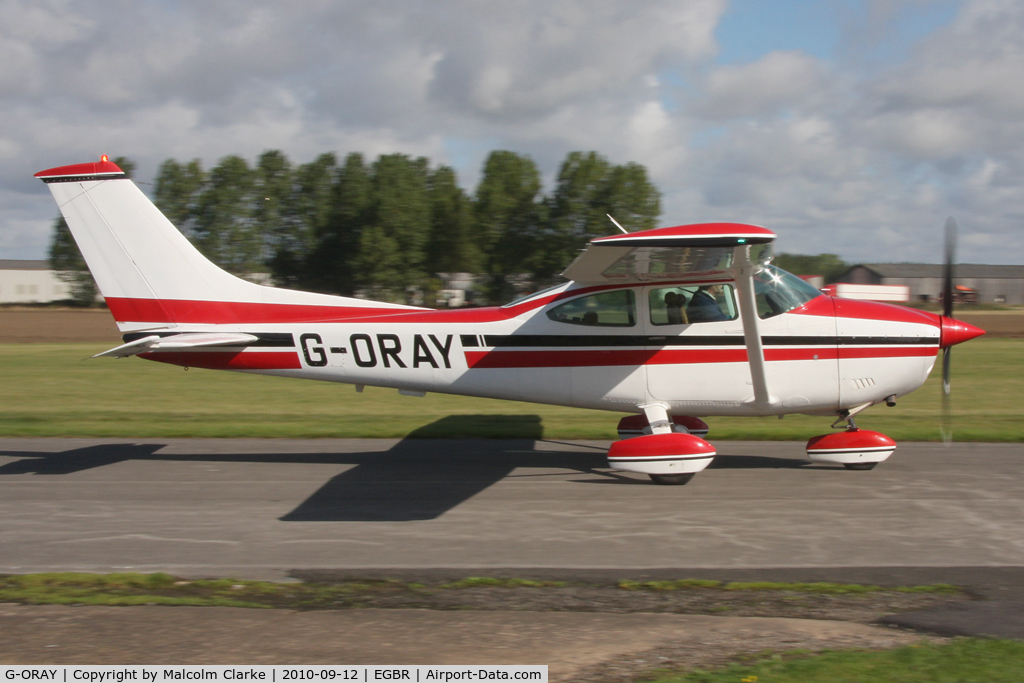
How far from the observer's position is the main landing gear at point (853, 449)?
7.82m

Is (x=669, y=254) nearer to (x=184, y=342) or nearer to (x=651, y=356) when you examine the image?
(x=651, y=356)

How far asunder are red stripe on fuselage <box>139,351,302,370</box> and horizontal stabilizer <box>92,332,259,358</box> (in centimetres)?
18

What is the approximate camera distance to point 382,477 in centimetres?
805

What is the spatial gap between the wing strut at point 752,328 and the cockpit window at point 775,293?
0.14 metres

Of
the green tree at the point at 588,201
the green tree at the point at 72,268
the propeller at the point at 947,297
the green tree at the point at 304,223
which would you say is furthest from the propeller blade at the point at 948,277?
the green tree at the point at 72,268

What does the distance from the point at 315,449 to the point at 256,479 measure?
63.4 inches

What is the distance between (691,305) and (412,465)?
3.56m

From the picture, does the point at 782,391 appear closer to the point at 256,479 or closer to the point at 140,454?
the point at 256,479

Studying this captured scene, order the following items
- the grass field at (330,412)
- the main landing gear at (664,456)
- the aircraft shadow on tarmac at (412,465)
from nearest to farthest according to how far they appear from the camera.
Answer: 1. the aircraft shadow on tarmac at (412,465)
2. the main landing gear at (664,456)
3. the grass field at (330,412)

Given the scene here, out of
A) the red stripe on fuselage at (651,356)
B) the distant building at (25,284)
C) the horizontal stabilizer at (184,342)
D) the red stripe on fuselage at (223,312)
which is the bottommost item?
the red stripe on fuselage at (651,356)

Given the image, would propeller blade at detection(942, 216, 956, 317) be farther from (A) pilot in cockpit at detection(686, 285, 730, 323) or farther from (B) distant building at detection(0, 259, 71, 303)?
(B) distant building at detection(0, 259, 71, 303)

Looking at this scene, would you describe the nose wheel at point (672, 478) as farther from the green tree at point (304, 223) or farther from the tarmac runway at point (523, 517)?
the green tree at point (304, 223)

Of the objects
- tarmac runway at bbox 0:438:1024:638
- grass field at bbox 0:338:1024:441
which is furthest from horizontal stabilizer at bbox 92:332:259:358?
grass field at bbox 0:338:1024:441

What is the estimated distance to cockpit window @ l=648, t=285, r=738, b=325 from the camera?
25.9 feet
